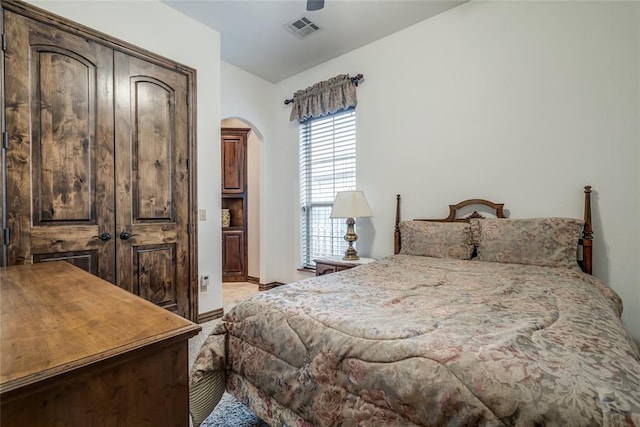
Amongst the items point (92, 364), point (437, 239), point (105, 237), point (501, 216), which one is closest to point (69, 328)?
point (92, 364)

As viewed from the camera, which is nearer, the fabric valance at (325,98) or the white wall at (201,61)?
the white wall at (201,61)

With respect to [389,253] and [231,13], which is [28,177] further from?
[389,253]

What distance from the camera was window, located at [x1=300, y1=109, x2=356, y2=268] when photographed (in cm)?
357

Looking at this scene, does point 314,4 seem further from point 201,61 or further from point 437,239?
point 437,239

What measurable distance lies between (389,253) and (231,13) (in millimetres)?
2764

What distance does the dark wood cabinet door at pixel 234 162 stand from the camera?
495 centimetres

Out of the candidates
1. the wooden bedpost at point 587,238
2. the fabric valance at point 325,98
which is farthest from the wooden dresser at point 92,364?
the fabric valance at point 325,98

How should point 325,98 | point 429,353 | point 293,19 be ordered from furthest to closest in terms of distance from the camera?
point 325,98 < point 293,19 < point 429,353

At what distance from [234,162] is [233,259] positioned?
5.21 feet

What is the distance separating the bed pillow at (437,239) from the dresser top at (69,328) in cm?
214

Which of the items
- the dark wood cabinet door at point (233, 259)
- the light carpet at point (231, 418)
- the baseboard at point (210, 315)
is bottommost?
the light carpet at point (231, 418)

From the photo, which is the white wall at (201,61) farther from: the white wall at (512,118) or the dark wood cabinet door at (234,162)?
the dark wood cabinet door at (234,162)

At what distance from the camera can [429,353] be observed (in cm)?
84

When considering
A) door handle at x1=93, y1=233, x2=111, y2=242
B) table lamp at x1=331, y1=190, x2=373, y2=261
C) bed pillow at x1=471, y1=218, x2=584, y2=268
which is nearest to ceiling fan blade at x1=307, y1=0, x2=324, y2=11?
table lamp at x1=331, y1=190, x2=373, y2=261
